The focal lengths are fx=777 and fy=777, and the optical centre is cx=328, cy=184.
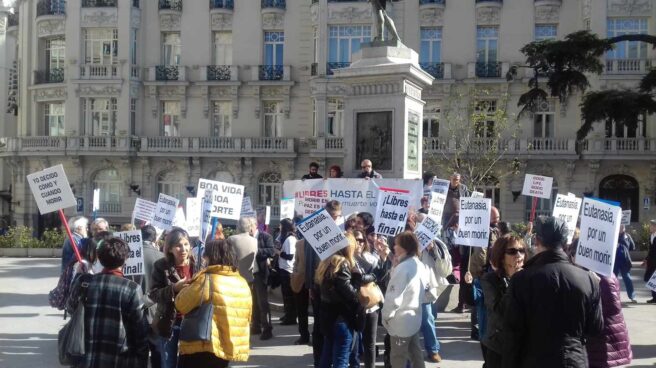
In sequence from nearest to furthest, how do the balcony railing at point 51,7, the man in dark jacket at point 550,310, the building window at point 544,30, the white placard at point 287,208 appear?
the man in dark jacket at point 550,310 < the white placard at point 287,208 < the building window at point 544,30 < the balcony railing at point 51,7

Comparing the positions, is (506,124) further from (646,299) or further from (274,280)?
(274,280)

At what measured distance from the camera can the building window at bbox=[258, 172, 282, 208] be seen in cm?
3956

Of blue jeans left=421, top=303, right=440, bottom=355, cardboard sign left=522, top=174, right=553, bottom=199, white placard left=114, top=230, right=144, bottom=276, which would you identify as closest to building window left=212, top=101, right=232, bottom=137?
cardboard sign left=522, top=174, right=553, bottom=199

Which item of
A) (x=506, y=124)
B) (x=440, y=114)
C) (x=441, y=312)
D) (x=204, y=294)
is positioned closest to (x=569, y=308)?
(x=204, y=294)

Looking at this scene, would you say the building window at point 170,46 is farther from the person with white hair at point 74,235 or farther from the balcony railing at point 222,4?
the person with white hair at point 74,235

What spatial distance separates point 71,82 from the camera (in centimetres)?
4009

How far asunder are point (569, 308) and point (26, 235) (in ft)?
92.5

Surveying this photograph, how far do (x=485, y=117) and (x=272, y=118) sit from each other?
11121 mm

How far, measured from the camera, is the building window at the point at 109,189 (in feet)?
133

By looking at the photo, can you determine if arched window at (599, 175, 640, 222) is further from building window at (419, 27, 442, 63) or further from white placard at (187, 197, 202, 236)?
white placard at (187, 197, 202, 236)

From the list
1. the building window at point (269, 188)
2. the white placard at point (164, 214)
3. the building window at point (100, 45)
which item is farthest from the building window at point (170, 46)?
the white placard at point (164, 214)

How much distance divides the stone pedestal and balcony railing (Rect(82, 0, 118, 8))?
29.1 metres

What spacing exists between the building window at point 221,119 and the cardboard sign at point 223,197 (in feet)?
98.0

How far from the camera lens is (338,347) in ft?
24.6
